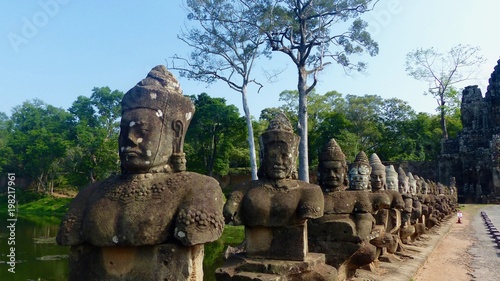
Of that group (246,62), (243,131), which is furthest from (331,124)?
(246,62)

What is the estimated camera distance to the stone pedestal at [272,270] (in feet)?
12.8

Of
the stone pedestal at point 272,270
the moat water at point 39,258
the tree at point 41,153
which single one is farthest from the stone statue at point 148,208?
the tree at point 41,153

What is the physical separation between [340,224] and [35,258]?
10.2 metres

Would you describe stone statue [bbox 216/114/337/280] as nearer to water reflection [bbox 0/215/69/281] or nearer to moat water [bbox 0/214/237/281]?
moat water [bbox 0/214/237/281]

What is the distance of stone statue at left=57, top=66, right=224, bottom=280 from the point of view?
2984mm

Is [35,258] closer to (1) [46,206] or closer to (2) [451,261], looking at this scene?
(2) [451,261]

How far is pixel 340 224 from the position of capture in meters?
5.20

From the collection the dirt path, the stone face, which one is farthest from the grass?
the stone face

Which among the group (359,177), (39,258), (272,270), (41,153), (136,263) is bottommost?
(39,258)

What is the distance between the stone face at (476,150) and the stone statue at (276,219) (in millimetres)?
32642

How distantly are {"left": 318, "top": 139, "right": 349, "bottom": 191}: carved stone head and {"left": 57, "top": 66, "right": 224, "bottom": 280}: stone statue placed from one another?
2581 mm

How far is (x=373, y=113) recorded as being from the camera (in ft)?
147

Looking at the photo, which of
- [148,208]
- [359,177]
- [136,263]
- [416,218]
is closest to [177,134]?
[148,208]

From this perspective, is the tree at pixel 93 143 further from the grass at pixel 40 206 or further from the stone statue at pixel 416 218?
the stone statue at pixel 416 218
